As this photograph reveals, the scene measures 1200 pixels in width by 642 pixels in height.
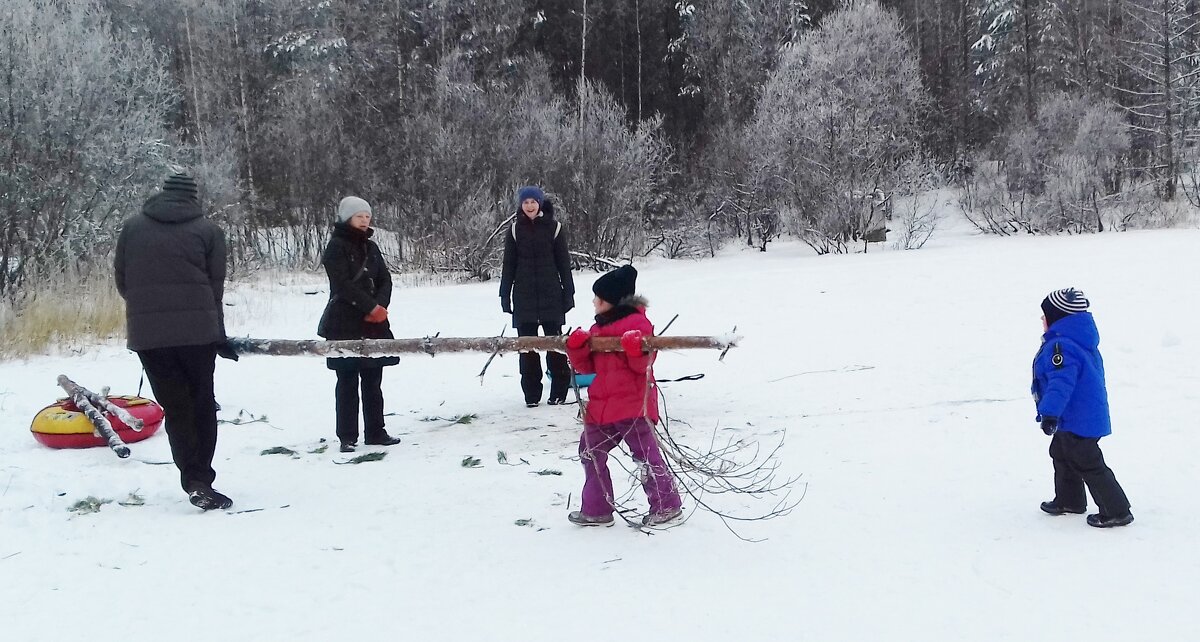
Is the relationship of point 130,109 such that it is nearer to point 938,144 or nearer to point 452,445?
point 452,445

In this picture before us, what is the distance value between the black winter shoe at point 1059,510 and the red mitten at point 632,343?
217 cm

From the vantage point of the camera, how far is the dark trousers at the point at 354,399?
6.03 meters

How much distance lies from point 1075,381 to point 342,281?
435 cm

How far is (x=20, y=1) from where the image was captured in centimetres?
1420

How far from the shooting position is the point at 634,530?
440 centimetres

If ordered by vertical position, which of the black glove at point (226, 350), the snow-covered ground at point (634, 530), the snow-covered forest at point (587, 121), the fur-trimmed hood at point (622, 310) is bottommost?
the snow-covered ground at point (634, 530)

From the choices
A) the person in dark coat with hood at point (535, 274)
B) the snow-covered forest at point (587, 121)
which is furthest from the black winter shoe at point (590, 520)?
the snow-covered forest at point (587, 121)

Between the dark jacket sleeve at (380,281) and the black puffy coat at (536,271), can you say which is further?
the black puffy coat at (536,271)

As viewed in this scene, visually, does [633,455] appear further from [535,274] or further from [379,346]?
[535,274]

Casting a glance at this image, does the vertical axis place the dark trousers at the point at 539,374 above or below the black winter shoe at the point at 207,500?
above

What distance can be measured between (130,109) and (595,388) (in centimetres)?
1529

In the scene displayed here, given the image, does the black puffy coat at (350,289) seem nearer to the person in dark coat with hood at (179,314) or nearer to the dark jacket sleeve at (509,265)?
the person in dark coat with hood at (179,314)

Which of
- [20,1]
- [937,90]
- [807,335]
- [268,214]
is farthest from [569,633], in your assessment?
[937,90]

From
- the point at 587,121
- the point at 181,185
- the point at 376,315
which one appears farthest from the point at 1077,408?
the point at 587,121
